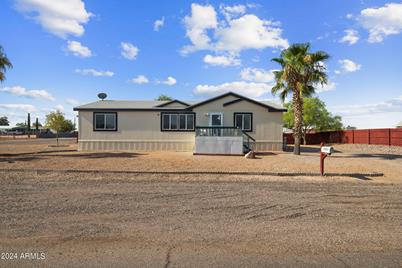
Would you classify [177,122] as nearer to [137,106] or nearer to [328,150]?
[137,106]

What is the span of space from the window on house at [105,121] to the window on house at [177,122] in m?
3.60

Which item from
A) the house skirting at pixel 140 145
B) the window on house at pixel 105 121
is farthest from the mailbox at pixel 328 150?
the window on house at pixel 105 121

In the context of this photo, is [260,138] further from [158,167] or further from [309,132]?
[309,132]

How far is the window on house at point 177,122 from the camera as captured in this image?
24.6 metres

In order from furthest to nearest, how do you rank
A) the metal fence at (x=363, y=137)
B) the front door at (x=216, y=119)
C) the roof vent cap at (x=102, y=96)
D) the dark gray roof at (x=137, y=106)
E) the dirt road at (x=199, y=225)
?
1. the metal fence at (x=363, y=137)
2. the roof vent cap at (x=102, y=96)
3. the front door at (x=216, y=119)
4. the dark gray roof at (x=137, y=106)
5. the dirt road at (x=199, y=225)

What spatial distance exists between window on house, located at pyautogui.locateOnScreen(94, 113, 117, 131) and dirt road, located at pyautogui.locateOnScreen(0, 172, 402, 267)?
14.8m

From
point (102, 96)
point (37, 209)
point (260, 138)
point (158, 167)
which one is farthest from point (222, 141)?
point (37, 209)

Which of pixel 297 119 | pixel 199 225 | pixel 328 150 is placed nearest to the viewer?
pixel 199 225

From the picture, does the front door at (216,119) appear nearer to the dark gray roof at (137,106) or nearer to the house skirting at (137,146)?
the dark gray roof at (137,106)

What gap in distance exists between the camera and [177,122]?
80.9 feet

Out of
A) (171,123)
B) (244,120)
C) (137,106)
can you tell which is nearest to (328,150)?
(244,120)

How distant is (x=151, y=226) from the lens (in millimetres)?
5859

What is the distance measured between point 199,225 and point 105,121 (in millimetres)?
20099

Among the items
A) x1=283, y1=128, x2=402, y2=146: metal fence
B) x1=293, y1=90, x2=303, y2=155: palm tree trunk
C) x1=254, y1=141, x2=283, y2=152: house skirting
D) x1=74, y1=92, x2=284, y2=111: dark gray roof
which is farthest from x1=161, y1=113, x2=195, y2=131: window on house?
x1=283, y1=128, x2=402, y2=146: metal fence
